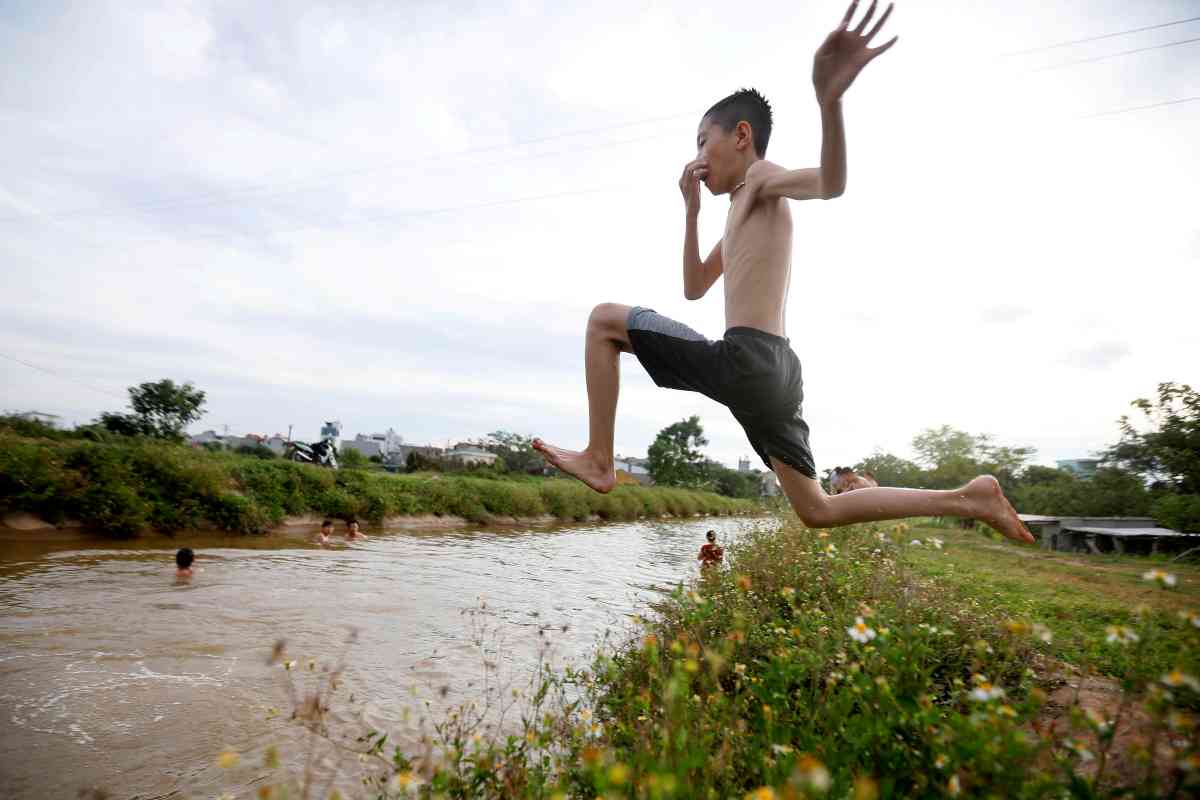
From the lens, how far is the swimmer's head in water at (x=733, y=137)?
277cm

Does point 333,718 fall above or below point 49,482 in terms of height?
below

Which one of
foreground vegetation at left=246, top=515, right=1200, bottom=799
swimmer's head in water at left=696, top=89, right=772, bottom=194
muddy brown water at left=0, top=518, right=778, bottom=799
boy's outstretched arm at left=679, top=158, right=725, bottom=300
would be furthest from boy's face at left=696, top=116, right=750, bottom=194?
muddy brown water at left=0, top=518, right=778, bottom=799

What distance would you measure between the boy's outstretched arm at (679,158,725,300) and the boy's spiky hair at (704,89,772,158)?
0.26m

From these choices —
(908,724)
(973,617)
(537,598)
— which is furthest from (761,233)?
(537,598)

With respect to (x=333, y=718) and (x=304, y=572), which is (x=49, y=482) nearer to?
(x=304, y=572)

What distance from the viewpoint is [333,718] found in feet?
10.6

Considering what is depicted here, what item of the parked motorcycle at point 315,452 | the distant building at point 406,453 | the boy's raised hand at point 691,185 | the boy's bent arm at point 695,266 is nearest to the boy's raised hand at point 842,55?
the boy's raised hand at point 691,185

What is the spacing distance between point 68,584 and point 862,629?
8148mm

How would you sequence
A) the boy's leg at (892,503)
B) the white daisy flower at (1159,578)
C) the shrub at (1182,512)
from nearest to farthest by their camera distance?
the white daisy flower at (1159,578)
the boy's leg at (892,503)
the shrub at (1182,512)

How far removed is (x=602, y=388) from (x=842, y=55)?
1.63 m

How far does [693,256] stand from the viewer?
319 centimetres

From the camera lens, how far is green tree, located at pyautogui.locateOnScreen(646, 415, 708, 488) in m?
47.0

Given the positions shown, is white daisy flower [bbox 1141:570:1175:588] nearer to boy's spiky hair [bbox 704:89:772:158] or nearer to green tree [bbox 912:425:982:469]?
boy's spiky hair [bbox 704:89:772:158]

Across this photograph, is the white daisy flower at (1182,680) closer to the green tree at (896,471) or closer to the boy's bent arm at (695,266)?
the boy's bent arm at (695,266)
